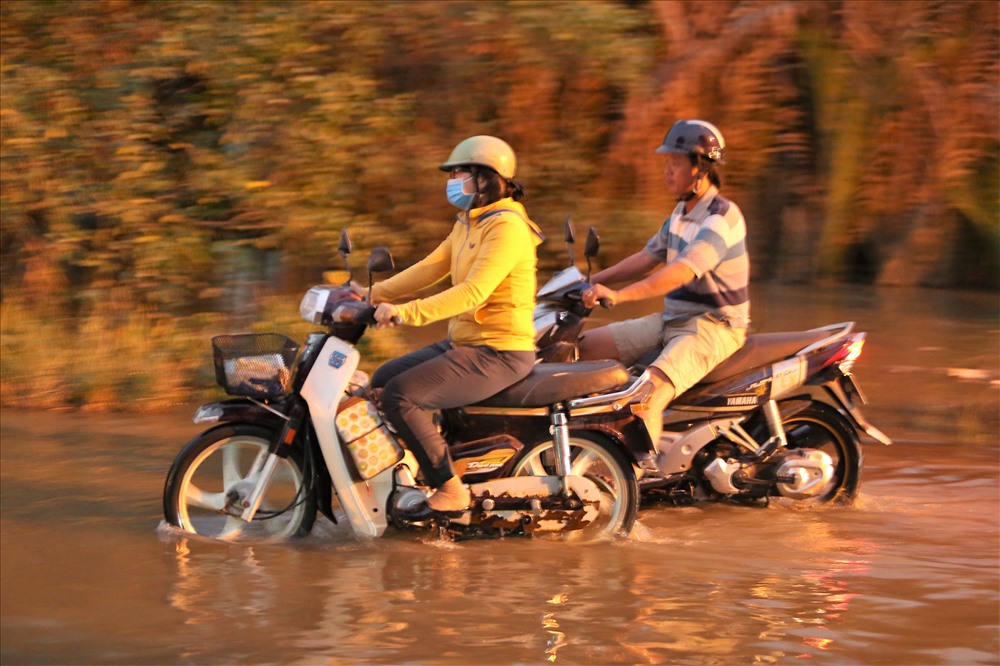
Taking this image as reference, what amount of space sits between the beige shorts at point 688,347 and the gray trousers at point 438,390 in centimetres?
86

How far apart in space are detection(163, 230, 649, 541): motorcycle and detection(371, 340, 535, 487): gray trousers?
4.9 inches

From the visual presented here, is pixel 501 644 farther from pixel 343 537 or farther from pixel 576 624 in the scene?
pixel 343 537

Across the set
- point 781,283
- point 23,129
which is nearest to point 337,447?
point 23,129

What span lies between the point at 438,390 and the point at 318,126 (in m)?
4.34

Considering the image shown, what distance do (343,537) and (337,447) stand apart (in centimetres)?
49

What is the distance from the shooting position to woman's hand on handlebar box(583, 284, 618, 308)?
20.1 feet

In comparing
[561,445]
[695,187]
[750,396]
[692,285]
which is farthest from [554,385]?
[695,187]

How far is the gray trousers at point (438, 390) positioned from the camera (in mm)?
5805

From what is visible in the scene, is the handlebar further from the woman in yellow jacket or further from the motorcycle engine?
the motorcycle engine

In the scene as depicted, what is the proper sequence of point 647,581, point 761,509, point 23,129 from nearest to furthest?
point 647,581 → point 761,509 → point 23,129

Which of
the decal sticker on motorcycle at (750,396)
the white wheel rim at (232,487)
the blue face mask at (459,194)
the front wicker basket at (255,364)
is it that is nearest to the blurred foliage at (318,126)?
the white wheel rim at (232,487)

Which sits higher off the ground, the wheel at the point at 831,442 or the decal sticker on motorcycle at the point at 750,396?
the decal sticker on motorcycle at the point at 750,396

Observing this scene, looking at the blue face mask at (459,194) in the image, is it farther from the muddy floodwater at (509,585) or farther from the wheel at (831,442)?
the wheel at (831,442)

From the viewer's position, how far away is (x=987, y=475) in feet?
24.7
